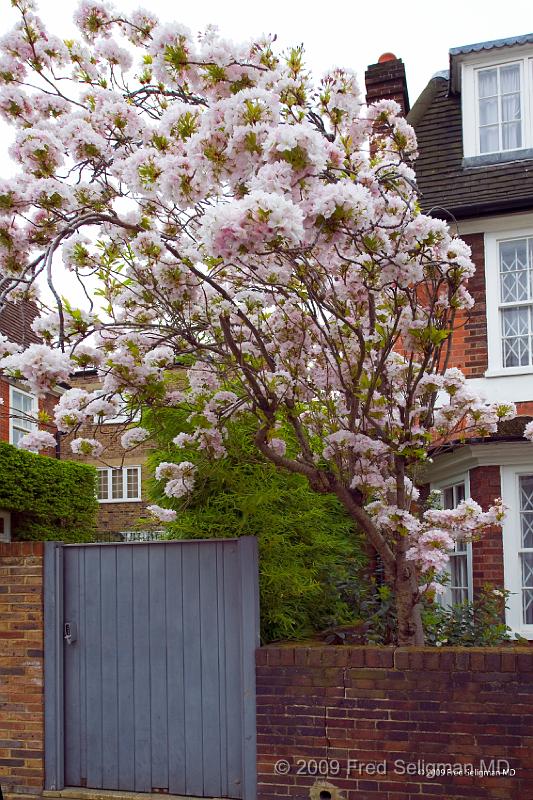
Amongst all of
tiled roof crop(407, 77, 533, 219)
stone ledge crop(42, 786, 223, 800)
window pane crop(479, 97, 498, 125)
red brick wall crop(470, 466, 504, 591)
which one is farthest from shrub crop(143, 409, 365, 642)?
window pane crop(479, 97, 498, 125)

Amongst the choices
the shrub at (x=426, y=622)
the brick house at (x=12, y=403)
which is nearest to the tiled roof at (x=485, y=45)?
the shrub at (x=426, y=622)

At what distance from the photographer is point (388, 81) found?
36.1 ft

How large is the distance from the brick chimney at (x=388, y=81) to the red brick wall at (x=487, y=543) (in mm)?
5273

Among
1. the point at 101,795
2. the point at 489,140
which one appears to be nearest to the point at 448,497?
the point at 489,140

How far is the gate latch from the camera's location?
584cm

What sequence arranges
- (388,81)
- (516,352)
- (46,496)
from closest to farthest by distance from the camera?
(516,352) < (388,81) < (46,496)

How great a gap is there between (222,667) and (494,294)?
570 cm

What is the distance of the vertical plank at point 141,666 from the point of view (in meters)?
5.61

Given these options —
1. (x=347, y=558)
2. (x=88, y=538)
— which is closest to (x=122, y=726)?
(x=347, y=558)

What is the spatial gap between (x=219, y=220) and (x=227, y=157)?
2.51 feet

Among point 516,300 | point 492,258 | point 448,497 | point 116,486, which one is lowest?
point 448,497

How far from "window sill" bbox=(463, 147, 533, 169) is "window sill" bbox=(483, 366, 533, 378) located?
8.77 ft

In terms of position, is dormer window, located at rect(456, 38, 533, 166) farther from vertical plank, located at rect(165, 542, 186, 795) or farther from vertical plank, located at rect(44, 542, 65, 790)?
vertical plank, located at rect(44, 542, 65, 790)

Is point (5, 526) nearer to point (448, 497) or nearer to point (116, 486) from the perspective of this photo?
point (448, 497)
